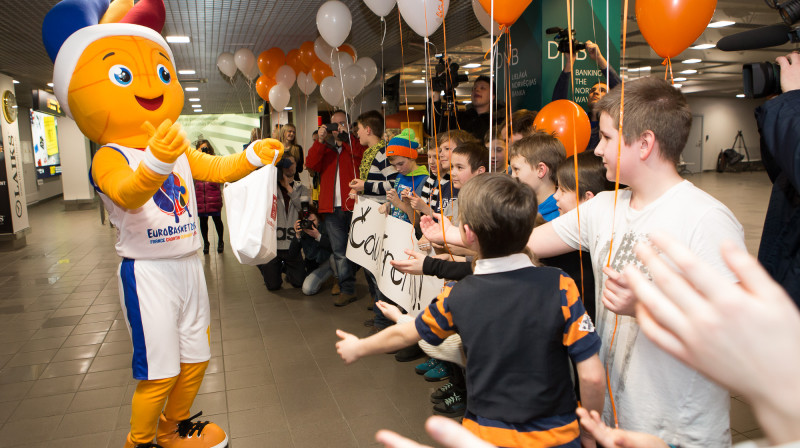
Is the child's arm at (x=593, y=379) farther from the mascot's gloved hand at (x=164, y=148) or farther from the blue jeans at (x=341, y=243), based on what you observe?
the blue jeans at (x=341, y=243)

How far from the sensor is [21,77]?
11.4 m

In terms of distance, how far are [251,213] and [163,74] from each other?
784 mm

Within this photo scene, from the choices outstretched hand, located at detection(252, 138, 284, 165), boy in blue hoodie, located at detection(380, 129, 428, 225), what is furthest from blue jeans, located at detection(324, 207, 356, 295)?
outstretched hand, located at detection(252, 138, 284, 165)

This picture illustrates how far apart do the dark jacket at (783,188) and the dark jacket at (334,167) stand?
12.7ft

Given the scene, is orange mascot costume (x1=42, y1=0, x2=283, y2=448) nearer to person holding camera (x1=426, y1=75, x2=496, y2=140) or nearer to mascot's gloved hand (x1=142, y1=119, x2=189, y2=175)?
mascot's gloved hand (x1=142, y1=119, x2=189, y2=175)

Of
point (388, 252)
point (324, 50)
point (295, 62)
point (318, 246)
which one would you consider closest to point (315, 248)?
point (318, 246)

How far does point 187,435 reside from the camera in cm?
267

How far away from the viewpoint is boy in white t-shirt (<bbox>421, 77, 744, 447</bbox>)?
1.34 metres

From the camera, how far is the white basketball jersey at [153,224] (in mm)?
2367

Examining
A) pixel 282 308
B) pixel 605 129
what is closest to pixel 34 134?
pixel 282 308

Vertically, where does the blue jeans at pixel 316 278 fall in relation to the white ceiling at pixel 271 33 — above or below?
below

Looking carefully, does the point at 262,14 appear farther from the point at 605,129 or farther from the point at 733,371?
the point at 733,371

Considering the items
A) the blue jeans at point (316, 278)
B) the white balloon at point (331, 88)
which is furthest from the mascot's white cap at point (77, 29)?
the white balloon at point (331, 88)

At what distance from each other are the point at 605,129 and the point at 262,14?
22.1 ft
